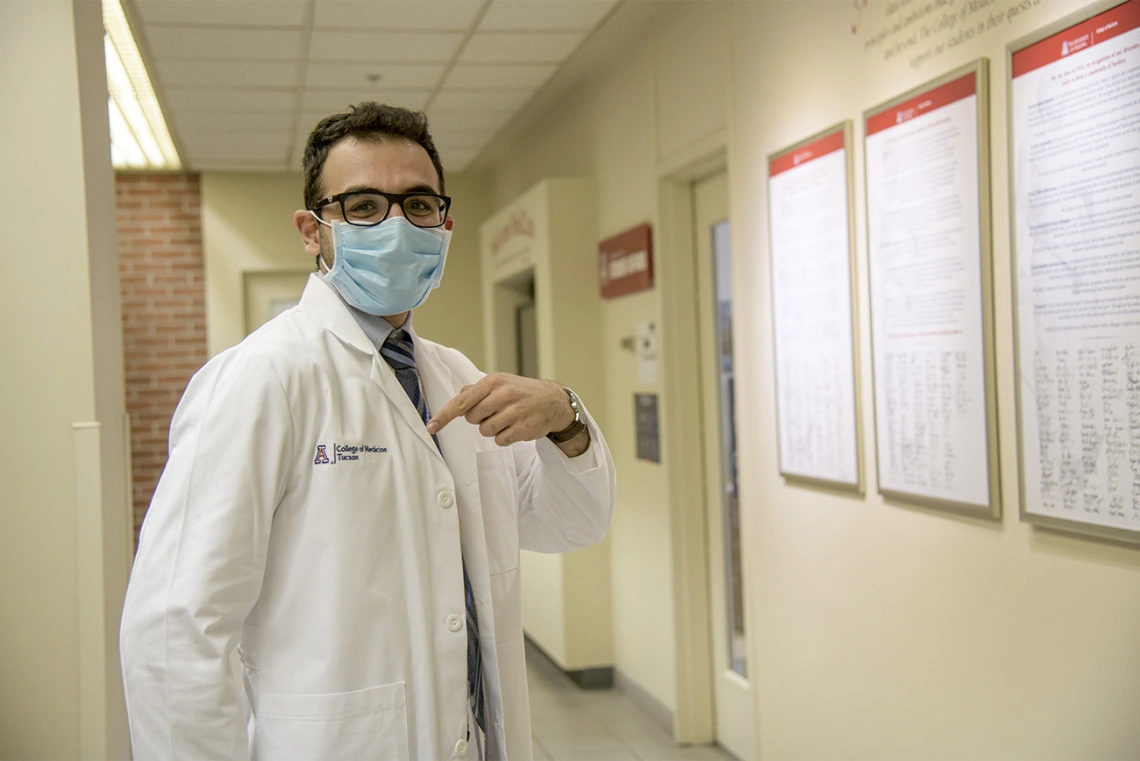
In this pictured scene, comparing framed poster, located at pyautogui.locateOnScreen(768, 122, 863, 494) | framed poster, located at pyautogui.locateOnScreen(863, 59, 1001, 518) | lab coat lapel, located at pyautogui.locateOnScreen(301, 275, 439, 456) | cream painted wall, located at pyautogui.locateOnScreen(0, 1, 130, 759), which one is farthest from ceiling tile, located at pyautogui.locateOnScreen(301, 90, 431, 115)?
lab coat lapel, located at pyautogui.locateOnScreen(301, 275, 439, 456)

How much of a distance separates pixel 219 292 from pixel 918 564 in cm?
567

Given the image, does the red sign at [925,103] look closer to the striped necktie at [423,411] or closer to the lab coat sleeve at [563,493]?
the lab coat sleeve at [563,493]

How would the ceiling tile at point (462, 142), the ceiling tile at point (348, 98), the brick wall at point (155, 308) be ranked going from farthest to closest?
the brick wall at point (155, 308), the ceiling tile at point (462, 142), the ceiling tile at point (348, 98)

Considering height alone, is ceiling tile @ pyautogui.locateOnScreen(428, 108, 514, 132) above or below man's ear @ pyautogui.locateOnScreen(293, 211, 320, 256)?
above

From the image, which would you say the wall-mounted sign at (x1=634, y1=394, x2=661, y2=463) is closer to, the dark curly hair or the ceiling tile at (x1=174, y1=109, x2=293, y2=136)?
the ceiling tile at (x1=174, y1=109, x2=293, y2=136)

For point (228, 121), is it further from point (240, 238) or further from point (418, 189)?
point (418, 189)

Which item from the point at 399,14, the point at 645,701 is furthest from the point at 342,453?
the point at 645,701

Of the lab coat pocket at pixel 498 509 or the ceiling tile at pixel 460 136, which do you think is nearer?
the lab coat pocket at pixel 498 509

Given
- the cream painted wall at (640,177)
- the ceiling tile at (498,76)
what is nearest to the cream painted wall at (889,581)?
the cream painted wall at (640,177)

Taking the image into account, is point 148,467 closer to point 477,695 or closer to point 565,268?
point 565,268

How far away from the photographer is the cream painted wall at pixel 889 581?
2.08m

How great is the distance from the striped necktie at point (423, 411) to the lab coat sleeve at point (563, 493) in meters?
0.21

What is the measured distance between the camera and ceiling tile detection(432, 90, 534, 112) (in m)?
5.33

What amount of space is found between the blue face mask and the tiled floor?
308cm
